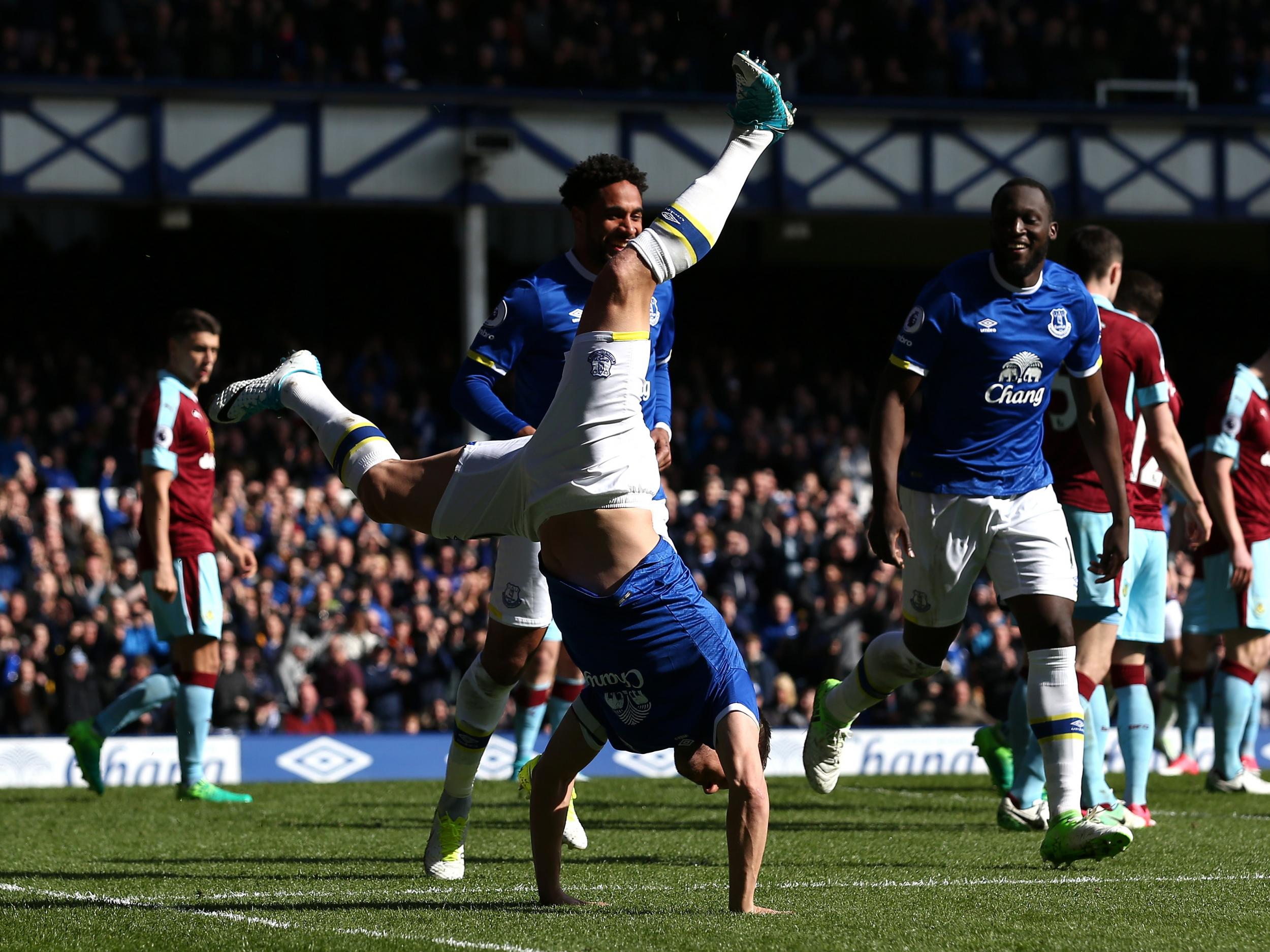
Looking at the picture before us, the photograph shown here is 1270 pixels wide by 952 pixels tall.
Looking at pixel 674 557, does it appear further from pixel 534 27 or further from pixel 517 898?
pixel 534 27

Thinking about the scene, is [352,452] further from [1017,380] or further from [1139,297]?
→ [1139,297]

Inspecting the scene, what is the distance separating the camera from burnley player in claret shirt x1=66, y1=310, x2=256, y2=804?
32.2 ft

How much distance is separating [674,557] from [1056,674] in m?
1.93

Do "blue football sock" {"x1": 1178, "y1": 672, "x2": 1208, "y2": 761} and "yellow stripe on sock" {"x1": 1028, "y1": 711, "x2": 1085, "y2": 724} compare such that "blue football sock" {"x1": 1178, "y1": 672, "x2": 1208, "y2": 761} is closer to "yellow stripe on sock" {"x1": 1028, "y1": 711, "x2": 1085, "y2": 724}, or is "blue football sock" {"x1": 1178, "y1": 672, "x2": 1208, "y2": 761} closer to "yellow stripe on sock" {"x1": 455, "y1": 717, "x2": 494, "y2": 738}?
"yellow stripe on sock" {"x1": 1028, "y1": 711, "x2": 1085, "y2": 724}

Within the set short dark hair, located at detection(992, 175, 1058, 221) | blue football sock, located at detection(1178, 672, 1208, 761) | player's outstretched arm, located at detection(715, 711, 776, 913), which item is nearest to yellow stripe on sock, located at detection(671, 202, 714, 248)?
player's outstretched arm, located at detection(715, 711, 776, 913)

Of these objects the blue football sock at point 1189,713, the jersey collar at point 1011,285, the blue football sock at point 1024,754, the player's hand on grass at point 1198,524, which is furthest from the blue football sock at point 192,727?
the blue football sock at point 1189,713

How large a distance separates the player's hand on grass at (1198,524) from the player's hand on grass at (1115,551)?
1.47 metres

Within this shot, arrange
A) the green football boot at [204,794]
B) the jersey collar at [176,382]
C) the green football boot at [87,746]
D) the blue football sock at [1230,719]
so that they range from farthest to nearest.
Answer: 1. the blue football sock at [1230,719]
2. the green football boot at [87,746]
3. the green football boot at [204,794]
4. the jersey collar at [176,382]

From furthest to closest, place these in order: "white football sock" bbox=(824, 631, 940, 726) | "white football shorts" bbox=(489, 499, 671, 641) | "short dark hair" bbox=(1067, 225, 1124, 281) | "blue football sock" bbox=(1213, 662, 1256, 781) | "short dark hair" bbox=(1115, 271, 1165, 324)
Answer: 1. "blue football sock" bbox=(1213, 662, 1256, 781)
2. "short dark hair" bbox=(1115, 271, 1165, 324)
3. "short dark hair" bbox=(1067, 225, 1124, 281)
4. "white football sock" bbox=(824, 631, 940, 726)
5. "white football shorts" bbox=(489, 499, 671, 641)

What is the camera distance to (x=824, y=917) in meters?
5.52

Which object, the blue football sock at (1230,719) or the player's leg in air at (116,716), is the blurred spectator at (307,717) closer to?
the player's leg in air at (116,716)

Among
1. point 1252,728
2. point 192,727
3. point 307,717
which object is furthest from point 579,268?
point 307,717

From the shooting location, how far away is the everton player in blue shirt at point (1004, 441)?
6.95 meters

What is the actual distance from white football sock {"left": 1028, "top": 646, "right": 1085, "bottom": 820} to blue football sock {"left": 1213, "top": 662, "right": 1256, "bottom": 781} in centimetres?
411
